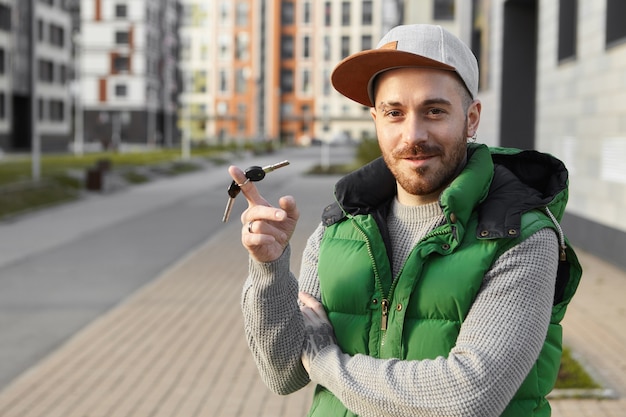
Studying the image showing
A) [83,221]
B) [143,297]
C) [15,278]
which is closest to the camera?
[143,297]

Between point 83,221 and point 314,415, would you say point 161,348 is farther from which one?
point 83,221

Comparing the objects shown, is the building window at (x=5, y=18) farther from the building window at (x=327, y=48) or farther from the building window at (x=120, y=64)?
the building window at (x=327, y=48)

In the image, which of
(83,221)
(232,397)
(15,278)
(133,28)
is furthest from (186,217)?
(133,28)

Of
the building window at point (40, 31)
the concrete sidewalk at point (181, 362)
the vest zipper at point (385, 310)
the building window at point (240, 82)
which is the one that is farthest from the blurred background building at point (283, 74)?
the concrete sidewalk at point (181, 362)

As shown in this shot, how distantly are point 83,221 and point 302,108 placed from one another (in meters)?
95.3

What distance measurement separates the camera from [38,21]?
216ft

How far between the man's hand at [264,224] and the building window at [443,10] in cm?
3859

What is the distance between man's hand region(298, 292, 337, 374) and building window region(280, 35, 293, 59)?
113 m

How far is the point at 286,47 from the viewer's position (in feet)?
374

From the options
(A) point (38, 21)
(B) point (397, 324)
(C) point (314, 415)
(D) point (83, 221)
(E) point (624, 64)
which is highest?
(A) point (38, 21)

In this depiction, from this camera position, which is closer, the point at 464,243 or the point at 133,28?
the point at 464,243

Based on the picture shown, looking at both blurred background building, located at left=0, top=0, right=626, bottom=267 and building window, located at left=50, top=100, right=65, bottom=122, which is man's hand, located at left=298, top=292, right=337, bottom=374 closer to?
blurred background building, located at left=0, top=0, right=626, bottom=267

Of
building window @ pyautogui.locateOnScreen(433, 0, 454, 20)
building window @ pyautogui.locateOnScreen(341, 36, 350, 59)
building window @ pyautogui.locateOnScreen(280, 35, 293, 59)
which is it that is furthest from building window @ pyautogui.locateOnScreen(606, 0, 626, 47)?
building window @ pyautogui.locateOnScreen(280, 35, 293, 59)

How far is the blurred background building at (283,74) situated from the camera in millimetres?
14859
